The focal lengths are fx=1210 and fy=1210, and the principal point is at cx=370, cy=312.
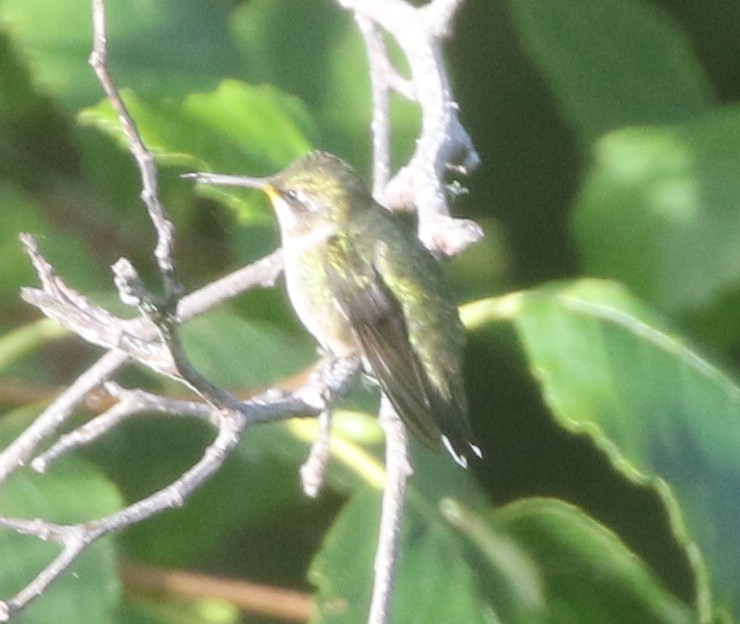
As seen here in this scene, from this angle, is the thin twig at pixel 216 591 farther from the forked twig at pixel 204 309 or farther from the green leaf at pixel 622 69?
the green leaf at pixel 622 69

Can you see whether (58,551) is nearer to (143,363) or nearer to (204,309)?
(204,309)

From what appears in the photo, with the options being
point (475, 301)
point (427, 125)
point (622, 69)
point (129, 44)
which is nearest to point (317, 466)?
point (427, 125)

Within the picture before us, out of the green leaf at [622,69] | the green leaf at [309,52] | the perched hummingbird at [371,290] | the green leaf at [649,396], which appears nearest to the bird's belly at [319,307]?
the perched hummingbird at [371,290]

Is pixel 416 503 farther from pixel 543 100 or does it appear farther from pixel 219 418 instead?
pixel 543 100

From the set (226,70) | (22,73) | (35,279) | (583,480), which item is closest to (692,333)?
(583,480)

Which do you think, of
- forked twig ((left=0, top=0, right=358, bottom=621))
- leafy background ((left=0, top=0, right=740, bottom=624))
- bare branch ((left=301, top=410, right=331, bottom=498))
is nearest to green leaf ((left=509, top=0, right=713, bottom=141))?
leafy background ((left=0, top=0, right=740, bottom=624))

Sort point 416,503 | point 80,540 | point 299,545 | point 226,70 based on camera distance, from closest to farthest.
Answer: point 80,540 < point 416,503 < point 226,70 < point 299,545
